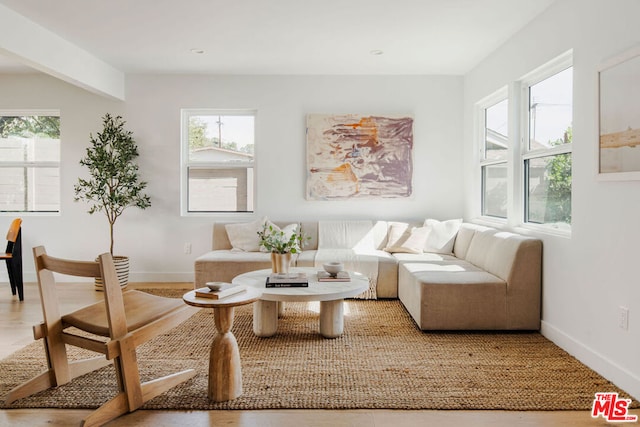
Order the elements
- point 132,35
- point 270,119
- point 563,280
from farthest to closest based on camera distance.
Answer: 1. point 270,119
2. point 132,35
3. point 563,280

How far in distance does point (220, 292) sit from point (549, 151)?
2.67 m

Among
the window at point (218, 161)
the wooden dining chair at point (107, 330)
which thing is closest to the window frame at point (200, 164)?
the window at point (218, 161)

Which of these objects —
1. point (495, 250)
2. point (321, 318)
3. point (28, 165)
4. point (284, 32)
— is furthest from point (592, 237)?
point (28, 165)

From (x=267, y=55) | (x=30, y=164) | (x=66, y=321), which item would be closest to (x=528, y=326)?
(x=66, y=321)

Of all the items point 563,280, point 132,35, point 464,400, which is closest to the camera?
point 464,400

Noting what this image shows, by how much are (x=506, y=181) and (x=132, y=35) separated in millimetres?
3683

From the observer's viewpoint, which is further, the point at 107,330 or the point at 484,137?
the point at 484,137

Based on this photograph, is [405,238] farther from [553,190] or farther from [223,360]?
[223,360]

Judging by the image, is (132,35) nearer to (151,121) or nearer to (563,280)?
(151,121)

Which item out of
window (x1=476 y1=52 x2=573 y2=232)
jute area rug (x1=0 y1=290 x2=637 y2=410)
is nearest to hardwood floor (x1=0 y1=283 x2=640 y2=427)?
jute area rug (x1=0 y1=290 x2=637 y2=410)

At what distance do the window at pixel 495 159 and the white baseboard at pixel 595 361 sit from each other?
142 centimetres

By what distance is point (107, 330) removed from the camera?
2205 millimetres

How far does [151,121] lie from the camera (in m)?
5.45

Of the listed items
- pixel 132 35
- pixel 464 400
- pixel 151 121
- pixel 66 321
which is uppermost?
pixel 132 35
